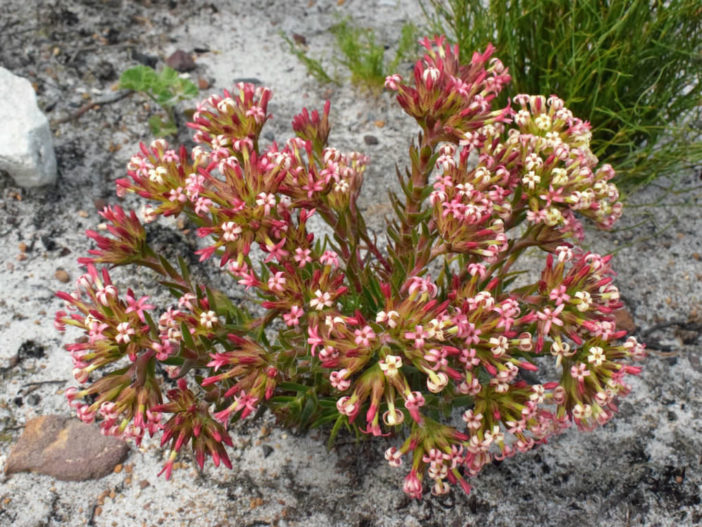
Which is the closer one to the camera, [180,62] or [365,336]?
[365,336]

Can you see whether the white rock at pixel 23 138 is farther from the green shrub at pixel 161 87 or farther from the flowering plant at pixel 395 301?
the flowering plant at pixel 395 301

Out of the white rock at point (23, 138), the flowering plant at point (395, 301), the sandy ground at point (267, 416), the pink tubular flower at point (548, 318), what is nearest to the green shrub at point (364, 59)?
the sandy ground at point (267, 416)

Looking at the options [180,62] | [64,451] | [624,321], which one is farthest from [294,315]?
[180,62]

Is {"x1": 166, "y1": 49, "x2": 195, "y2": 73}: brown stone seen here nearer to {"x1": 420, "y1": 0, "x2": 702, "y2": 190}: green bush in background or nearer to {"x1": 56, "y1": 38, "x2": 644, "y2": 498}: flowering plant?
{"x1": 420, "y1": 0, "x2": 702, "y2": 190}: green bush in background

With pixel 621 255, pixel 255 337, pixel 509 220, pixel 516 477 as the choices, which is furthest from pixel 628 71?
pixel 255 337

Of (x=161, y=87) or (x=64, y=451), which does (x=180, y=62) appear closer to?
(x=161, y=87)

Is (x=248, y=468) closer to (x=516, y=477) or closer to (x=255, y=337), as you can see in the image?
(x=255, y=337)
